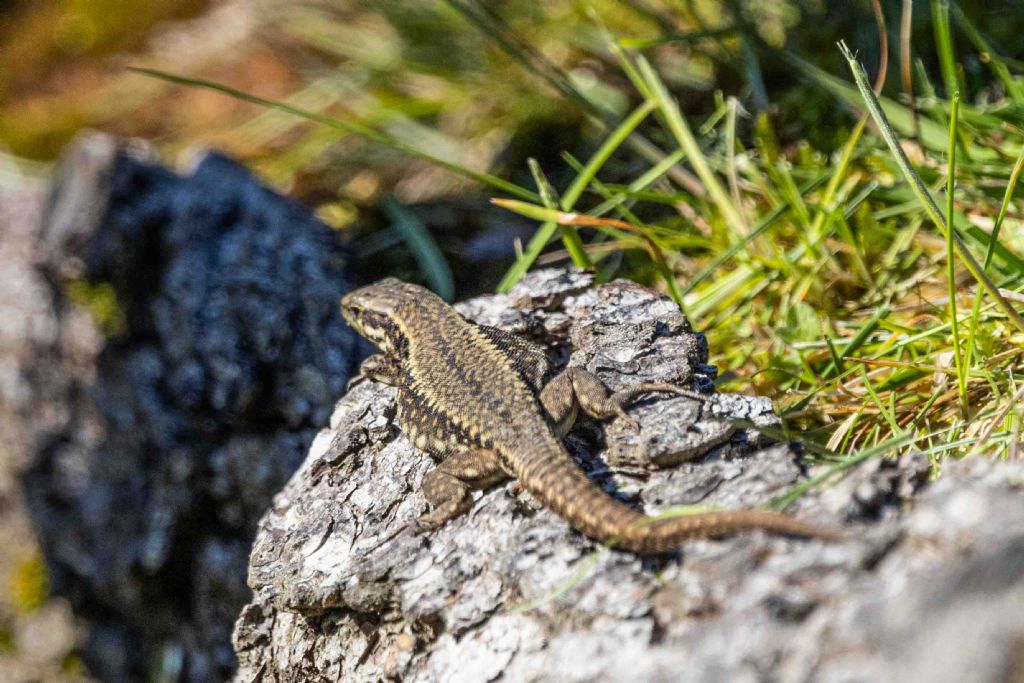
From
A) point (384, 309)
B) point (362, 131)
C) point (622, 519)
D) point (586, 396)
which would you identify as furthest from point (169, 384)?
point (622, 519)

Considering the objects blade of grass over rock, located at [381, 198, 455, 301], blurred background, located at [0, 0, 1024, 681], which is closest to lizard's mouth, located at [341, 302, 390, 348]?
blurred background, located at [0, 0, 1024, 681]

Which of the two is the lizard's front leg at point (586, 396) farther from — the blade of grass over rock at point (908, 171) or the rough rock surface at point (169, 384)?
the rough rock surface at point (169, 384)

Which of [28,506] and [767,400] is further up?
[767,400]

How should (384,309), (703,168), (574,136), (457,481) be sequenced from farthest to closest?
(574,136), (703,168), (384,309), (457,481)

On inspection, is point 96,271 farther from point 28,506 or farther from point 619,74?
point 619,74

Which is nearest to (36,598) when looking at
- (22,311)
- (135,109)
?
(22,311)

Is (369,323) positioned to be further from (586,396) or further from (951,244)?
(951,244)
